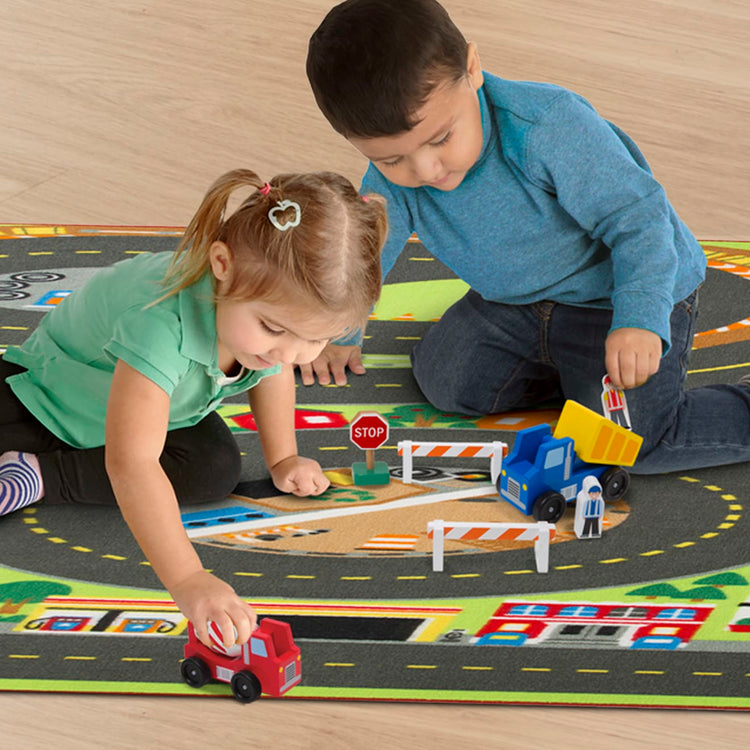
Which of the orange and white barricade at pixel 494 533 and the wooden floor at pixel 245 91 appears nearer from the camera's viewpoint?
the orange and white barricade at pixel 494 533

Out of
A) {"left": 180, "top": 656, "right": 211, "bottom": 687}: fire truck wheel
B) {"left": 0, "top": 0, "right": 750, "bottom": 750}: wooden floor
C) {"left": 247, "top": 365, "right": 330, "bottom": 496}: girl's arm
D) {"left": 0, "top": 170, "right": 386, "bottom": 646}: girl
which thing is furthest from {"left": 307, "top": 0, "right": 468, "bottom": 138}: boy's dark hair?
{"left": 0, "top": 0, "right": 750, "bottom": 750}: wooden floor

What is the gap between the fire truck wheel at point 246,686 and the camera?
0.88 meters

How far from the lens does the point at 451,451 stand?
3.90 feet

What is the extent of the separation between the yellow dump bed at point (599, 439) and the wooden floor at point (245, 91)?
761mm

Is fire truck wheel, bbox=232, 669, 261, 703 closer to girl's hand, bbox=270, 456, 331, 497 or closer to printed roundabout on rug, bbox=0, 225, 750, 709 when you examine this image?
printed roundabout on rug, bbox=0, 225, 750, 709

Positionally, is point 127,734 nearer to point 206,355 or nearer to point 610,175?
point 206,355

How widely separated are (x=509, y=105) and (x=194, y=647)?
2.09 feet

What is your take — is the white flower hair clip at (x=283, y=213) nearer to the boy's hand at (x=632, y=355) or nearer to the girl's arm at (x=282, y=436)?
the girl's arm at (x=282, y=436)

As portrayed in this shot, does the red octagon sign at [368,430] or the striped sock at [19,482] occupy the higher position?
the red octagon sign at [368,430]

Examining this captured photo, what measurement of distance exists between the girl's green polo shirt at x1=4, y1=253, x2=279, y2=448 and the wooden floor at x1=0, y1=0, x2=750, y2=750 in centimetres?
69

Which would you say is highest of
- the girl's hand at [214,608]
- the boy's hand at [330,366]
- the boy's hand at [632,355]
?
the boy's hand at [632,355]

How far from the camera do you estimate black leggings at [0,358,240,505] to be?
3.70 ft

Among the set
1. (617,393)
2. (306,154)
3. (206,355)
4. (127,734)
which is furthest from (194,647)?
(306,154)

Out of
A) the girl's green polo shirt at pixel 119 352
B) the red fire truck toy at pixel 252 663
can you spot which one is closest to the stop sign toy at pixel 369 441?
the girl's green polo shirt at pixel 119 352
